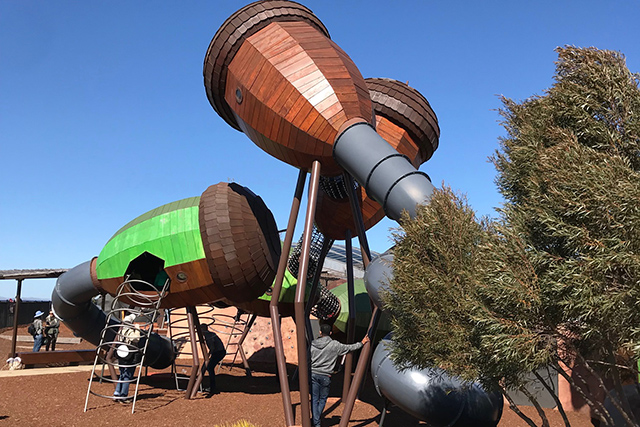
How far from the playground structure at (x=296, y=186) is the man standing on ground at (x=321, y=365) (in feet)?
0.74

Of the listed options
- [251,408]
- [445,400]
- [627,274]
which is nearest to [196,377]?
[251,408]

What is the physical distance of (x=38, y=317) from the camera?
19.1 meters

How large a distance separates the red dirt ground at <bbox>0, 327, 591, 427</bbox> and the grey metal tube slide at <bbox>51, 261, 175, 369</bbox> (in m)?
1.16

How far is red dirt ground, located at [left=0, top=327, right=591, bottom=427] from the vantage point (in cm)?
968

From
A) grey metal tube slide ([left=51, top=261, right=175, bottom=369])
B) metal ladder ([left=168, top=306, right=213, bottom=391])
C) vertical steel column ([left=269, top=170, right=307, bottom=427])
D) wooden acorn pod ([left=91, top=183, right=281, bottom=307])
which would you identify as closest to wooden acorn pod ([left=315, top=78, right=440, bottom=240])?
wooden acorn pod ([left=91, top=183, right=281, bottom=307])

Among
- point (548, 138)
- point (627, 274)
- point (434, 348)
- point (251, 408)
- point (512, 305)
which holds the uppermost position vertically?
point (548, 138)

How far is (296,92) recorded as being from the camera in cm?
910

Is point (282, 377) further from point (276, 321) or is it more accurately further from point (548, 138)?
point (548, 138)

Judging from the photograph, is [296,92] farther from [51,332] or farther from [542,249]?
[51,332]

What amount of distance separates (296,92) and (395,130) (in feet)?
12.1

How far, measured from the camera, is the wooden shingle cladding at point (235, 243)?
36.2 ft

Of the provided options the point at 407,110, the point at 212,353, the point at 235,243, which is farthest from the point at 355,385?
the point at 407,110

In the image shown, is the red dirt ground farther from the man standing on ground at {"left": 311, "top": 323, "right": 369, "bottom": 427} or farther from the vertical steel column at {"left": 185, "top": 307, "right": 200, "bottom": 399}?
the man standing on ground at {"left": 311, "top": 323, "right": 369, "bottom": 427}

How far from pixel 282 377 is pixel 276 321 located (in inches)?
38.4
